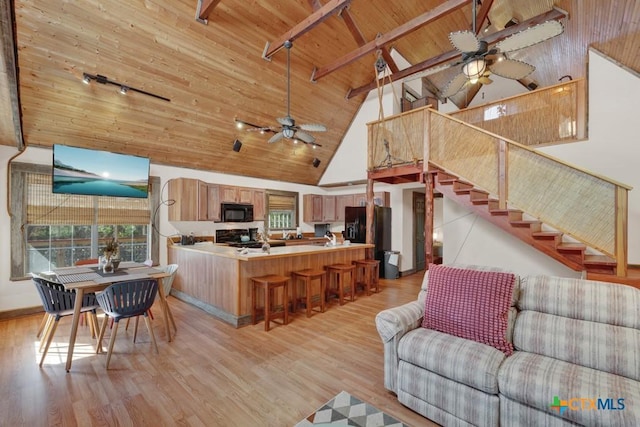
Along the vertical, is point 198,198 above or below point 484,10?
below

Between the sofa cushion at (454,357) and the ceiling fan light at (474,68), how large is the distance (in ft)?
8.66

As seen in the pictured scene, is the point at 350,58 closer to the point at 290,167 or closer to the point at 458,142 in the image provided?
the point at 458,142

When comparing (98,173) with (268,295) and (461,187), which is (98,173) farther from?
(461,187)

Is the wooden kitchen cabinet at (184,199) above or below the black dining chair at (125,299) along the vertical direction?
above

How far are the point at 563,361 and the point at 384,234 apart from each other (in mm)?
5001

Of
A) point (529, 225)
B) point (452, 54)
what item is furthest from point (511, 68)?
point (452, 54)

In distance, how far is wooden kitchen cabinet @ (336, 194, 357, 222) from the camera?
25.7ft

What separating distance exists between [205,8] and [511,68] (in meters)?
3.82

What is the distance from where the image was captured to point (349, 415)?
1.95 m

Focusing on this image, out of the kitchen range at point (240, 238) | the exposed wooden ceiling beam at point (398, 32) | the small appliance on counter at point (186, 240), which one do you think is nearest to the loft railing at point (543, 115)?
the exposed wooden ceiling beam at point (398, 32)

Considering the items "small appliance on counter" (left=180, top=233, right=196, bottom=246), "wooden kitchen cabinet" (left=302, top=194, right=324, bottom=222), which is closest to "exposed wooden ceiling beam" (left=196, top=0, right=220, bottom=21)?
Answer: "small appliance on counter" (left=180, top=233, right=196, bottom=246)

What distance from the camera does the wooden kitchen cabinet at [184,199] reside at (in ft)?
17.7

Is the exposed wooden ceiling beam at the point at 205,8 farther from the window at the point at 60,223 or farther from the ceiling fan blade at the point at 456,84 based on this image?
the window at the point at 60,223
